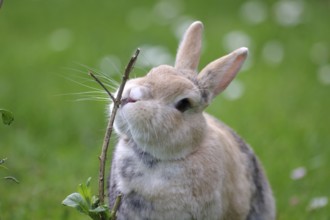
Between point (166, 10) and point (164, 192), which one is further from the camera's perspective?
point (166, 10)

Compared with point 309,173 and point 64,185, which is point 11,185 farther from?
point 309,173

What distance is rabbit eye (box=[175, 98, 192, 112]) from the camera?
11.1 feet

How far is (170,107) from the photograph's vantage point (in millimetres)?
3340

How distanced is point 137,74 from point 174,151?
9.40ft

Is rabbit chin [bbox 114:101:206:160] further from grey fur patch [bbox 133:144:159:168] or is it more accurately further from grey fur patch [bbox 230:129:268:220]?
grey fur patch [bbox 230:129:268:220]

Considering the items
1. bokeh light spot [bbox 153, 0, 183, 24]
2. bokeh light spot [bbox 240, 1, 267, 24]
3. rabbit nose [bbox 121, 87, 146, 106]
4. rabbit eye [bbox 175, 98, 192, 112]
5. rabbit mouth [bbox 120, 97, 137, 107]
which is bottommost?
bokeh light spot [bbox 153, 0, 183, 24]

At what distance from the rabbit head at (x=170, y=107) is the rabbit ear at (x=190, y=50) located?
172mm

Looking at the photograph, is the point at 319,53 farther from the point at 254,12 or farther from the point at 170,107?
the point at 170,107

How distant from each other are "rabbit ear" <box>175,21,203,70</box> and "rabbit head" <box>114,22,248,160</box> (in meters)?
0.17

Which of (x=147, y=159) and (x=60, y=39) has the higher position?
(x=147, y=159)

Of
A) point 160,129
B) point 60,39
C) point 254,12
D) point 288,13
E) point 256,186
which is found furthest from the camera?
point 254,12

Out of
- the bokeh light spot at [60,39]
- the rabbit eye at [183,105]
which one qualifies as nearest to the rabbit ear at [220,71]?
the rabbit eye at [183,105]

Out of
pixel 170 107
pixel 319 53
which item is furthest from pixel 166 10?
pixel 170 107

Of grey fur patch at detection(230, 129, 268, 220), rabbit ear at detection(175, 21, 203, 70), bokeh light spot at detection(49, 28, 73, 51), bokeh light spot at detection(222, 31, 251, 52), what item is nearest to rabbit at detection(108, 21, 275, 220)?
rabbit ear at detection(175, 21, 203, 70)
